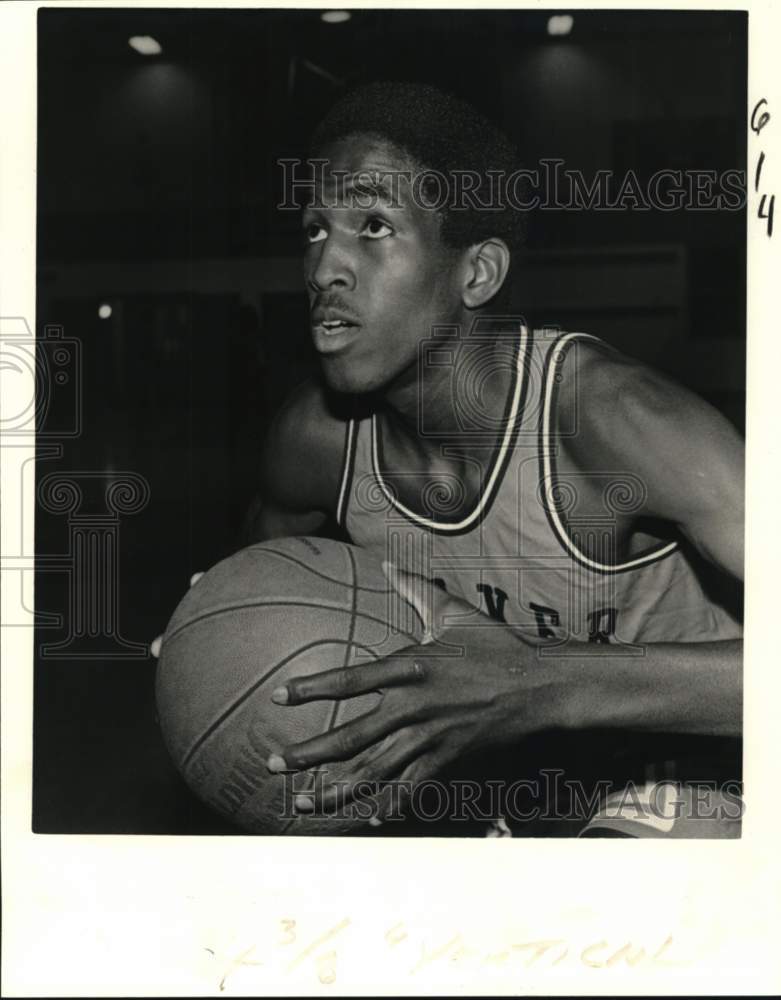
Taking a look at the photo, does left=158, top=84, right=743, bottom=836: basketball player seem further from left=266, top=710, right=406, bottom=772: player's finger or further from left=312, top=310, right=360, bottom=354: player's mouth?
left=266, top=710, right=406, bottom=772: player's finger

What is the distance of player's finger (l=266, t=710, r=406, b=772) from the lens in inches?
76.6

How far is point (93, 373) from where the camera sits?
2232 mm

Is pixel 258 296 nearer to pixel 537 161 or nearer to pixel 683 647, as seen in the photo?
pixel 537 161

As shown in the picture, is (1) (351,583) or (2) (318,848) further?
(2) (318,848)

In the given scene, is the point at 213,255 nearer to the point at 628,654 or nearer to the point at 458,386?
the point at 458,386

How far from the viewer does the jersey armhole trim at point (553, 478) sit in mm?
2168

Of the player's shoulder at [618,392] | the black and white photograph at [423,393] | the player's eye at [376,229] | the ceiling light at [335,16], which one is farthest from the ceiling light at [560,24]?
the player's shoulder at [618,392]

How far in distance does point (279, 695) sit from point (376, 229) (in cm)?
96

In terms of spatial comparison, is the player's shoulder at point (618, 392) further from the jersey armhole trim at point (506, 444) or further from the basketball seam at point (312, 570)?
the basketball seam at point (312, 570)

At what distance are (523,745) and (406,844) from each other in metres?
0.32

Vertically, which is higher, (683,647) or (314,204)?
(314,204)

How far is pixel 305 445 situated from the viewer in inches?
88.6

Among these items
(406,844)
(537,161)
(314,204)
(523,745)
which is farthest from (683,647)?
(314,204)

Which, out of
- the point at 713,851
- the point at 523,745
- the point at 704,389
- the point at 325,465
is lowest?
the point at 713,851
